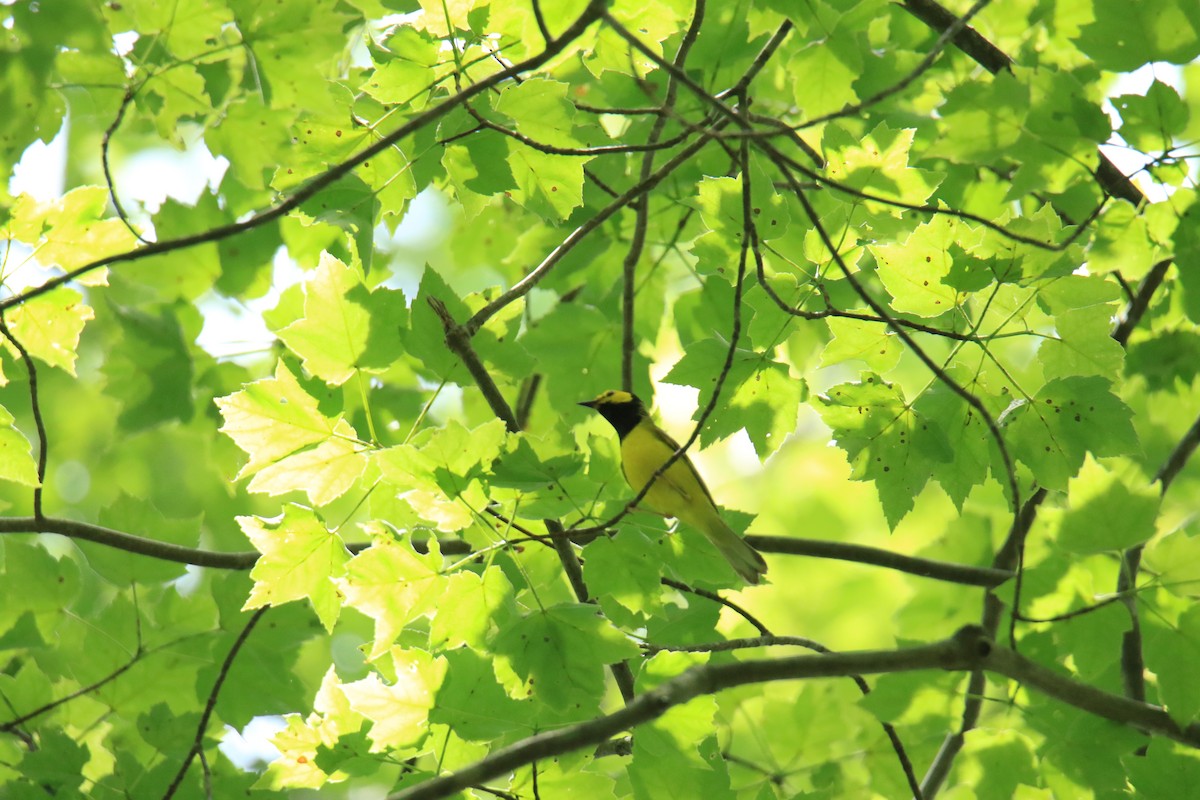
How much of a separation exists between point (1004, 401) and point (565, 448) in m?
1.46

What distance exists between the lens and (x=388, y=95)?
10.9 ft

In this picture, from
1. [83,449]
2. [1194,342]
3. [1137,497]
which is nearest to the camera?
[1137,497]

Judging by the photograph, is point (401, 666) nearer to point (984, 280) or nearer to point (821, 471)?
point (984, 280)

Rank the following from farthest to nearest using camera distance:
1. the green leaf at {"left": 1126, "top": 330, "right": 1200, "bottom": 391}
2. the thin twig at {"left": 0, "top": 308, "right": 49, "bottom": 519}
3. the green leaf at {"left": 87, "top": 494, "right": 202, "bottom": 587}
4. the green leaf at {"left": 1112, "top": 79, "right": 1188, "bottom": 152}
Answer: the green leaf at {"left": 1126, "top": 330, "right": 1200, "bottom": 391}
the green leaf at {"left": 87, "top": 494, "right": 202, "bottom": 587}
the thin twig at {"left": 0, "top": 308, "right": 49, "bottom": 519}
the green leaf at {"left": 1112, "top": 79, "right": 1188, "bottom": 152}

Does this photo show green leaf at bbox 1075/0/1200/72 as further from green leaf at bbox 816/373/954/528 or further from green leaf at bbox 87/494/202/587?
green leaf at bbox 87/494/202/587

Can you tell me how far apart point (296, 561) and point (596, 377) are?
2.02 m

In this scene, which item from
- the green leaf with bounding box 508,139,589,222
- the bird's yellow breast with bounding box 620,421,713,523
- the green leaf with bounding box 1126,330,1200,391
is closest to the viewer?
the green leaf with bounding box 508,139,589,222

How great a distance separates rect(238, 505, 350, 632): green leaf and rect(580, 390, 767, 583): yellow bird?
168 centimetres

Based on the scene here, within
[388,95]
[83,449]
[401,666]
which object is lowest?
[401,666]

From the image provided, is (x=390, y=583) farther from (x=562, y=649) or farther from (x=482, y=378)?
(x=482, y=378)

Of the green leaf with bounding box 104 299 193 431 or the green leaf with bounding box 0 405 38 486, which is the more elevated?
the green leaf with bounding box 104 299 193 431

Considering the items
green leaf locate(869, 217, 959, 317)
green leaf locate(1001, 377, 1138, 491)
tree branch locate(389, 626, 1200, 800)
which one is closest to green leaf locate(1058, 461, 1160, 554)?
green leaf locate(1001, 377, 1138, 491)

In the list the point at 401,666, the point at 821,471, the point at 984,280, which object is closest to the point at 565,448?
the point at 401,666

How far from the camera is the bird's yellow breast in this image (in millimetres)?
5129
